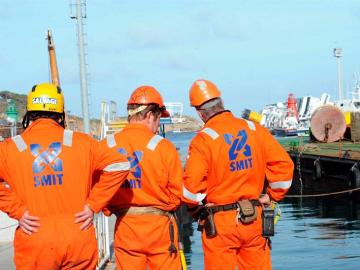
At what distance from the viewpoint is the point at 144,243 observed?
247 inches

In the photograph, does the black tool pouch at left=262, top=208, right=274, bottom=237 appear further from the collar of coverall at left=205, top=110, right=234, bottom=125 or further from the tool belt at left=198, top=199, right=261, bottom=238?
the collar of coverall at left=205, top=110, right=234, bottom=125

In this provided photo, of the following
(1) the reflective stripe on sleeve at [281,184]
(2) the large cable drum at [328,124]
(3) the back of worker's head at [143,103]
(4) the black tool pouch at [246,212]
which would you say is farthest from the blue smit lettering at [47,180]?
(2) the large cable drum at [328,124]

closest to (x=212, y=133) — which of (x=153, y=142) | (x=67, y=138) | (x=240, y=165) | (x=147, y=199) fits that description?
(x=240, y=165)

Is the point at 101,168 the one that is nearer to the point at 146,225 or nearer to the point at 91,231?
the point at 91,231

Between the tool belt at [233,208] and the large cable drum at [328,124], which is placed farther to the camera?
the large cable drum at [328,124]

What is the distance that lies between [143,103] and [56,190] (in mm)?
1590

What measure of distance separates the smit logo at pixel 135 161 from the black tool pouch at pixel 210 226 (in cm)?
72

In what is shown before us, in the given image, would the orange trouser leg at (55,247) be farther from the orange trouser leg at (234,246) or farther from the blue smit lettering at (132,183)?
the orange trouser leg at (234,246)

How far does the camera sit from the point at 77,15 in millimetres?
15141

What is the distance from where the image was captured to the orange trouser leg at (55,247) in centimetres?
530

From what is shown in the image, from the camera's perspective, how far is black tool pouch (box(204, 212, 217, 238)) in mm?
6359

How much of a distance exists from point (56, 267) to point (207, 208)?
1656 mm

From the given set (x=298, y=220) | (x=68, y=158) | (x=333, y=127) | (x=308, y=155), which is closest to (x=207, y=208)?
(x=68, y=158)

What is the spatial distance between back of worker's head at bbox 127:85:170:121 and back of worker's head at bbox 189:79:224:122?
0.34 meters
